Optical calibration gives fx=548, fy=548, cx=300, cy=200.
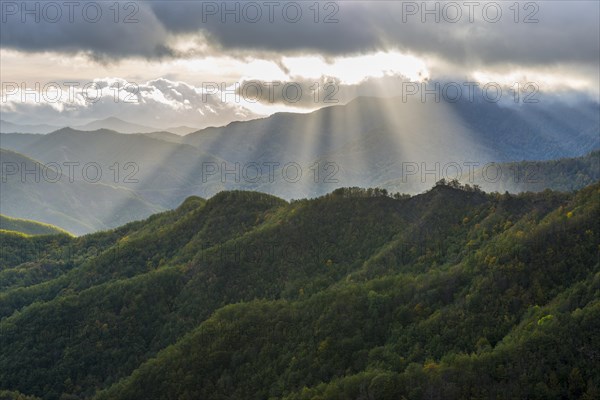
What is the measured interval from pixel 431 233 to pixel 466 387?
79.9 m

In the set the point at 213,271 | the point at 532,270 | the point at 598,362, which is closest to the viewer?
the point at 598,362

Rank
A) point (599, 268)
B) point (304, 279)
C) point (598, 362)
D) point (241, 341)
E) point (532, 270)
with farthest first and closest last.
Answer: point (304, 279)
point (241, 341)
point (532, 270)
point (599, 268)
point (598, 362)

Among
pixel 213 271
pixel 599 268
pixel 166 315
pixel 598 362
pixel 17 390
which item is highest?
pixel 599 268

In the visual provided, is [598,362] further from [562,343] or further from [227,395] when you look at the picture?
[227,395]

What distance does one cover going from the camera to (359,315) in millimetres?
131750

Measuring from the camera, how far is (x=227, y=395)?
4973 inches

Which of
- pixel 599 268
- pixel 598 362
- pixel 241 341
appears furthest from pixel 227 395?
pixel 599 268

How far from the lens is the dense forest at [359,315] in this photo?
96.1 metres

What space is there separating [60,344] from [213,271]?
52.5 metres

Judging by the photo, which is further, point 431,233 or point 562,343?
point 431,233

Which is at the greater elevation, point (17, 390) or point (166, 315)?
point (166, 315)

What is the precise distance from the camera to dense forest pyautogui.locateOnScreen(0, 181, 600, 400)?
3782 inches

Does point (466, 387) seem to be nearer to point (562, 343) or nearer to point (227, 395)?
point (562, 343)

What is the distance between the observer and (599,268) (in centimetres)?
11350
